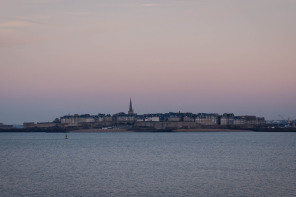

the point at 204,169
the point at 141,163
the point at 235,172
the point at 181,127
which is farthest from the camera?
the point at 181,127

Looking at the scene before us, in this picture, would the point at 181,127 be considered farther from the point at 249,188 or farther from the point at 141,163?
the point at 249,188

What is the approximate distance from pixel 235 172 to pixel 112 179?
8.82m

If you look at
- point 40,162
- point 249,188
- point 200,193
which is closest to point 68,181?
point 200,193

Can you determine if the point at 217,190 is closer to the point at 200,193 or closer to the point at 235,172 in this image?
the point at 200,193

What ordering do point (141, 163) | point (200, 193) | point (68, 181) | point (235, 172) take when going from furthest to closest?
1. point (141, 163)
2. point (235, 172)
3. point (68, 181)
4. point (200, 193)

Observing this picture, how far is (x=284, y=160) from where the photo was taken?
43.2 metres

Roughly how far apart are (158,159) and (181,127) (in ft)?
490

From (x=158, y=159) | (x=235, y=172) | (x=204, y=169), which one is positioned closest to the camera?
(x=235, y=172)

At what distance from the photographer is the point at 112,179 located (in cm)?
3066

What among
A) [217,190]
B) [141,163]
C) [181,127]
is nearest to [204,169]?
[141,163]

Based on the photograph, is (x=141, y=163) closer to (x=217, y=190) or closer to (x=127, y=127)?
(x=217, y=190)

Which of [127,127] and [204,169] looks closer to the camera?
[204,169]

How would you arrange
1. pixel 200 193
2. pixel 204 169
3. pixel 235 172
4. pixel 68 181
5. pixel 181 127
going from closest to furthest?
pixel 200 193
pixel 68 181
pixel 235 172
pixel 204 169
pixel 181 127

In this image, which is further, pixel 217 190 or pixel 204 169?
pixel 204 169
